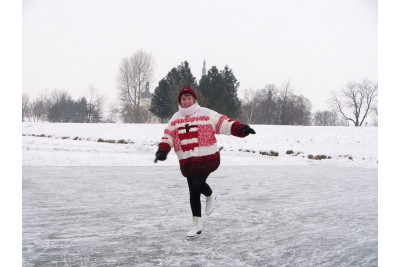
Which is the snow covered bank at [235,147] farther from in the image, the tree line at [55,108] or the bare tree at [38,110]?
the bare tree at [38,110]

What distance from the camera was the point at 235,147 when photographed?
21078 millimetres

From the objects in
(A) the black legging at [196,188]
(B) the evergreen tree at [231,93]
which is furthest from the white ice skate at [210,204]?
(B) the evergreen tree at [231,93]

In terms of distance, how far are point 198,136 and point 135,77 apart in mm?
43575

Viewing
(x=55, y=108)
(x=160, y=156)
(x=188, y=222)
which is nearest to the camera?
(x=160, y=156)

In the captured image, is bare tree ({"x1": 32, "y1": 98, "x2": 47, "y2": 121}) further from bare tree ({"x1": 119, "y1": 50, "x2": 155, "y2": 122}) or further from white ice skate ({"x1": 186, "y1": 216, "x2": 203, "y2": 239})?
white ice skate ({"x1": 186, "y1": 216, "x2": 203, "y2": 239})

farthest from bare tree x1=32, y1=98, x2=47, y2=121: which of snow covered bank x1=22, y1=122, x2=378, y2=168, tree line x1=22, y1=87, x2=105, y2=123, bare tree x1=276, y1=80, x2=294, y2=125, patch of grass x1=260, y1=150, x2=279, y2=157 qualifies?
patch of grass x1=260, y1=150, x2=279, y2=157

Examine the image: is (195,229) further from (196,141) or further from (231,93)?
(231,93)

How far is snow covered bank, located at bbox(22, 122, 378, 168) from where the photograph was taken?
41.9 feet

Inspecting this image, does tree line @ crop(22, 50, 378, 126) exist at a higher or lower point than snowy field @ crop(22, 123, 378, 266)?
higher

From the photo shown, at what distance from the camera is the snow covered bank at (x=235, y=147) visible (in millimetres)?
12781

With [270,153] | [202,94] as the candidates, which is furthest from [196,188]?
[202,94]

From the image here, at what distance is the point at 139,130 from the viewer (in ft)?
97.7

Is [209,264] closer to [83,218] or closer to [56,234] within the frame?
[56,234]

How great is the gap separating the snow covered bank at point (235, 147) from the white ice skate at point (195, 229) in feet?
29.2
